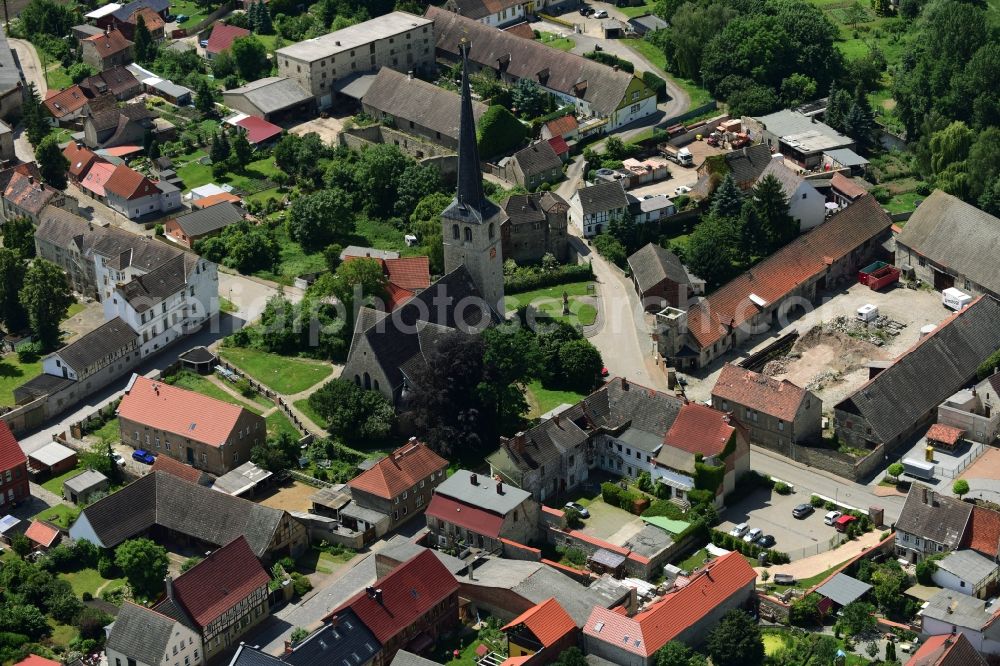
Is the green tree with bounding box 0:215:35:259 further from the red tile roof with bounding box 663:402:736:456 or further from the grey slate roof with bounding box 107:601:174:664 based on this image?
the red tile roof with bounding box 663:402:736:456

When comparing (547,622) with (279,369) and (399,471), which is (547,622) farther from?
(279,369)

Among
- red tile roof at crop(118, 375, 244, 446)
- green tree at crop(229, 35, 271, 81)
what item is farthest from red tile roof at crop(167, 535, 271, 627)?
green tree at crop(229, 35, 271, 81)

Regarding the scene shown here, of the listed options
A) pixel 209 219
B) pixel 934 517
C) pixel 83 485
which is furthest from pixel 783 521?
pixel 209 219

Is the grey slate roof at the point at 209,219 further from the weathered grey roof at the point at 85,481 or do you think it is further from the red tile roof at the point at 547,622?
the red tile roof at the point at 547,622

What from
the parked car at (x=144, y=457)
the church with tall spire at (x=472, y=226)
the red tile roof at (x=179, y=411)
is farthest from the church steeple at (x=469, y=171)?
the parked car at (x=144, y=457)

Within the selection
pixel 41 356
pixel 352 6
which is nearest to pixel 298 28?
pixel 352 6

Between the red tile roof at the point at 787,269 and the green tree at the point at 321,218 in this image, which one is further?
the green tree at the point at 321,218
